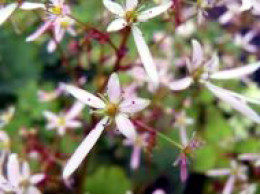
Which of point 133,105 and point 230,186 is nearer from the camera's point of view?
point 133,105

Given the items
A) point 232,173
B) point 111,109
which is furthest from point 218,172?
point 111,109

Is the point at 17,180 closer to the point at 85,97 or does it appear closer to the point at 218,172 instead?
the point at 85,97

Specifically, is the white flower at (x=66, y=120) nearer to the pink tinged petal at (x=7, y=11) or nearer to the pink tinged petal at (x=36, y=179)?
the pink tinged petal at (x=36, y=179)

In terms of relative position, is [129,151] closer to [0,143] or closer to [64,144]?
[64,144]

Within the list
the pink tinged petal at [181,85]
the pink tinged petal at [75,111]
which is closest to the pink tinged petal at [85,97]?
the pink tinged petal at [181,85]

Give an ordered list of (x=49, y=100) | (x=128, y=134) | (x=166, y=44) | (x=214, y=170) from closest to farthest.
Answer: (x=128, y=134), (x=214, y=170), (x=49, y=100), (x=166, y=44)

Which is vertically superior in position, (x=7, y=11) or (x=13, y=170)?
(x=7, y=11)

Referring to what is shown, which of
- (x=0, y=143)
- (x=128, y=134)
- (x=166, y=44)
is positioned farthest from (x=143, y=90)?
(x=128, y=134)

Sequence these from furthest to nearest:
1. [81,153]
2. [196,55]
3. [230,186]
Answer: [230,186] → [196,55] → [81,153]
